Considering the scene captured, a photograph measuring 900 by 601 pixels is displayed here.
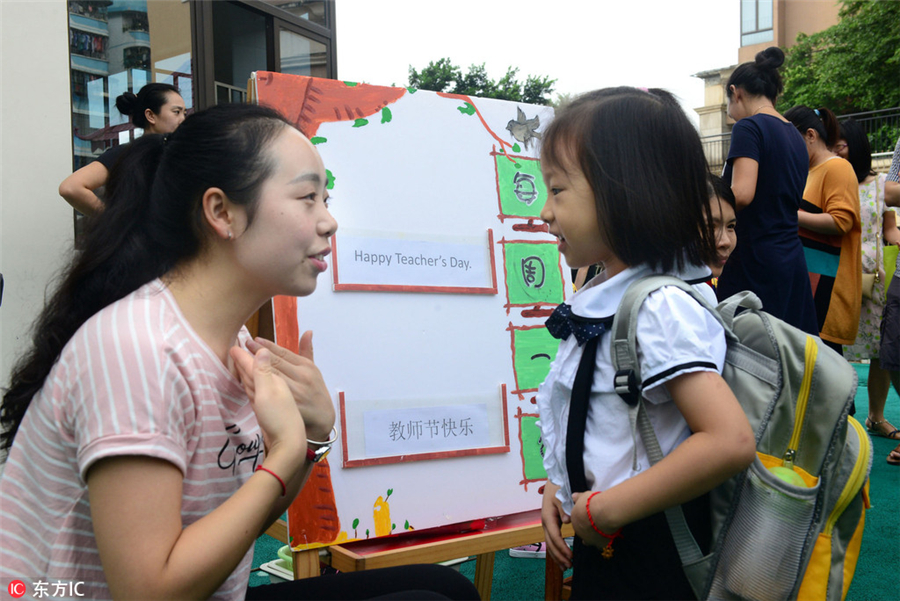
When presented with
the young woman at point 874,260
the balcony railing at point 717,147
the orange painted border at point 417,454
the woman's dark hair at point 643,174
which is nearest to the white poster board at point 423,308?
the orange painted border at point 417,454

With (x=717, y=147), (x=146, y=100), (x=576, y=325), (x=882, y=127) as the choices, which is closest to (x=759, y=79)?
(x=576, y=325)

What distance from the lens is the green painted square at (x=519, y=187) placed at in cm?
219

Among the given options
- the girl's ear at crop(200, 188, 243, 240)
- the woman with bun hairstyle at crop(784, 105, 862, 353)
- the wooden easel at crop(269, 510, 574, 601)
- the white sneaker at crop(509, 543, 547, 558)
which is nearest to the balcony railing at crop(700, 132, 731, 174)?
the woman with bun hairstyle at crop(784, 105, 862, 353)

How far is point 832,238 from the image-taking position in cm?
292

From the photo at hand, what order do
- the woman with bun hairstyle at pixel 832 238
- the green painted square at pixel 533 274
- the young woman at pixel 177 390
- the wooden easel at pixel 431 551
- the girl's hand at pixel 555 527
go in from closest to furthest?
the young woman at pixel 177 390, the girl's hand at pixel 555 527, the wooden easel at pixel 431 551, the green painted square at pixel 533 274, the woman with bun hairstyle at pixel 832 238

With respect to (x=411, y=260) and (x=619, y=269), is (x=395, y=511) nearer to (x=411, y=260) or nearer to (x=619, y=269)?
(x=411, y=260)

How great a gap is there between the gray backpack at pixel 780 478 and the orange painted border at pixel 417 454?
0.90 meters

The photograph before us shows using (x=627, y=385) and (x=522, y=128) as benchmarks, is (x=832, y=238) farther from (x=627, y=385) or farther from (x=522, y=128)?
(x=627, y=385)

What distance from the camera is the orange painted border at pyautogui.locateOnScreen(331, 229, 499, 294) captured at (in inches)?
73.7

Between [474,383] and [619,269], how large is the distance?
0.89 m

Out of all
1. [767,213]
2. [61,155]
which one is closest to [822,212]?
[767,213]

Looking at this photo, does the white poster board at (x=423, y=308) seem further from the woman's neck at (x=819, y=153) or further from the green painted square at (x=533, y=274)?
the woman's neck at (x=819, y=153)

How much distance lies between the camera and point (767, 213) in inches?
94.4

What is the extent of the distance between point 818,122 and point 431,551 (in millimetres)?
2557
